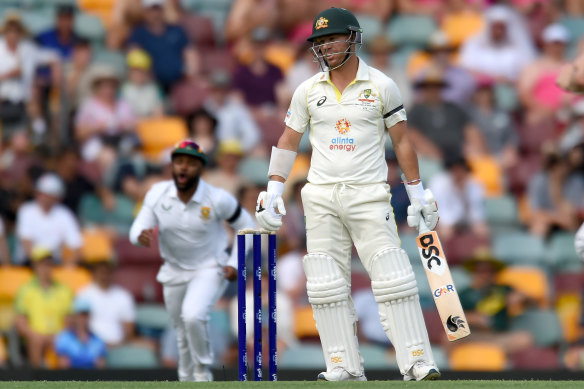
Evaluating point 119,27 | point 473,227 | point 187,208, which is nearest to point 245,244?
point 187,208

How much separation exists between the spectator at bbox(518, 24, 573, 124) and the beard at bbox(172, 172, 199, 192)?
411cm

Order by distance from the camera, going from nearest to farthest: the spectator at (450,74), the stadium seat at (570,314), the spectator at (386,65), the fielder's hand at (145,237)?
the fielder's hand at (145,237) < the stadium seat at (570,314) < the spectator at (386,65) < the spectator at (450,74)

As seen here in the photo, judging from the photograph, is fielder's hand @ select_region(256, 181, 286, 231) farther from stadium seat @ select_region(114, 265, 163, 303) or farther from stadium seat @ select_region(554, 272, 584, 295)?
stadium seat @ select_region(554, 272, 584, 295)

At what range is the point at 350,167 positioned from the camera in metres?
5.59

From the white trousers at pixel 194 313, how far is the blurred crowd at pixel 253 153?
4.25 ft

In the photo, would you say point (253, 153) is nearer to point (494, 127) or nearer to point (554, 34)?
point (494, 127)

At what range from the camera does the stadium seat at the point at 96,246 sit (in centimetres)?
930

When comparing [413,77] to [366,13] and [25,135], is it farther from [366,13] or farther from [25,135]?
[25,135]

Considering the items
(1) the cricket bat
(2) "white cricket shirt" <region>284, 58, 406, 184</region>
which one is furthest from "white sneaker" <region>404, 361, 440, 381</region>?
(2) "white cricket shirt" <region>284, 58, 406, 184</region>

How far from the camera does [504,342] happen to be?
8555mm

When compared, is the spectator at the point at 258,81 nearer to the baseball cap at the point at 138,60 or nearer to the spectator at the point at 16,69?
the baseball cap at the point at 138,60

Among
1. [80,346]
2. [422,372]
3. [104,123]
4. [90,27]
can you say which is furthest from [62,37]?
[422,372]

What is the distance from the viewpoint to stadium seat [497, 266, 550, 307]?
29.1ft
